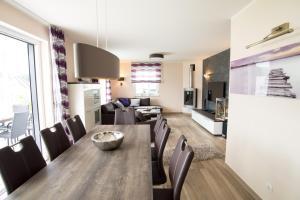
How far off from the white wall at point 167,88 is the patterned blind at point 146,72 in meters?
0.24

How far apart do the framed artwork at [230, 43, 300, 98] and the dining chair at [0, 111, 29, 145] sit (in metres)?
3.40

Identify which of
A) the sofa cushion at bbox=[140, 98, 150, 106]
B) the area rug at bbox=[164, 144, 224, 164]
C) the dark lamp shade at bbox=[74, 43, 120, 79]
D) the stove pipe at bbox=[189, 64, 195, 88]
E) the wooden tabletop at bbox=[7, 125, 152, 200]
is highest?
the stove pipe at bbox=[189, 64, 195, 88]

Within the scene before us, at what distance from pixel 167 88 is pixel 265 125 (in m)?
6.19

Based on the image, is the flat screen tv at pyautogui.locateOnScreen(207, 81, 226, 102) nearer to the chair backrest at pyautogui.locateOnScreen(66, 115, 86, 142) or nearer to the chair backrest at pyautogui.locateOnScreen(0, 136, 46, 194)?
the chair backrest at pyautogui.locateOnScreen(66, 115, 86, 142)

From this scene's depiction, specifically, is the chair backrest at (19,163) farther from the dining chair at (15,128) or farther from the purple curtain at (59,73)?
the purple curtain at (59,73)

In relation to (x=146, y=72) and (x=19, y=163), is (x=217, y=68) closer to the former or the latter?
(x=146, y=72)

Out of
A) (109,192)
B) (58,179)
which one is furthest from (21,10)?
(109,192)

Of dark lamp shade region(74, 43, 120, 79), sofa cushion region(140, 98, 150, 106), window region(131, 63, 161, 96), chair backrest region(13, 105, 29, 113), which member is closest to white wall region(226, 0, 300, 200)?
dark lamp shade region(74, 43, 120, 79)

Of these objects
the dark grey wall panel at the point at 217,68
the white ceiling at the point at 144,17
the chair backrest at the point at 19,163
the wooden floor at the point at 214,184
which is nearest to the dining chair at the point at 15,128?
the chair backrest at the point at 19,163

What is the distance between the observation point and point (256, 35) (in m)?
2.11

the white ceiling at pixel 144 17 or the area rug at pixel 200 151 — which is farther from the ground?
the white ceiling at pixel 144 17

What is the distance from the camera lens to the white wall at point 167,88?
797cm

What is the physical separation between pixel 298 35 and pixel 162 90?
661cm

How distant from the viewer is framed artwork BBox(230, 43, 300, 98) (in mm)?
1528
